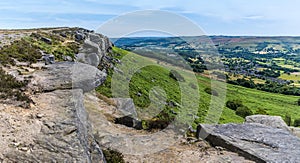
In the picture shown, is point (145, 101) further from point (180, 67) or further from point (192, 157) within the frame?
point (180, 67)

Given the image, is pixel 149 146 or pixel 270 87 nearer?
pixel 149 146

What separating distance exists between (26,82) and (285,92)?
156558 millimetres

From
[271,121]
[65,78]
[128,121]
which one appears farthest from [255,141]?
[65,78]

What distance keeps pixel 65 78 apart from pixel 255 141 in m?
14.0

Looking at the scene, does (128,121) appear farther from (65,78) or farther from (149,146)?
(65,78)

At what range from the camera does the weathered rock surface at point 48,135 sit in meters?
11.8

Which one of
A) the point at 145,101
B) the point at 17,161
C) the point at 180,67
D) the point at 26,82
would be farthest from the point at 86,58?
the point at 180,67

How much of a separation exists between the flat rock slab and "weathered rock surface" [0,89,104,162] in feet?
28.5

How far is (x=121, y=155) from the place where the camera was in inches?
693

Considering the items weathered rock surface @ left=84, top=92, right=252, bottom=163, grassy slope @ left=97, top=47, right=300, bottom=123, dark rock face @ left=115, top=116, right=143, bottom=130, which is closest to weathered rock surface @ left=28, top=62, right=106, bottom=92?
weathered rock surface @ left=84, top=92, right=252, bottom=163

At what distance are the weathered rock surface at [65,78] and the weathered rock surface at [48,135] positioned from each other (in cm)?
239

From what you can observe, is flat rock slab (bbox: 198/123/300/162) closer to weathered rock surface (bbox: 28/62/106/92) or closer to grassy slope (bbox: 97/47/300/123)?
weathered rock surface (bbox: 28/62/106/92)

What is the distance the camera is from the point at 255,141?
18.4 m

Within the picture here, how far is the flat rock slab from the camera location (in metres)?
16.3
